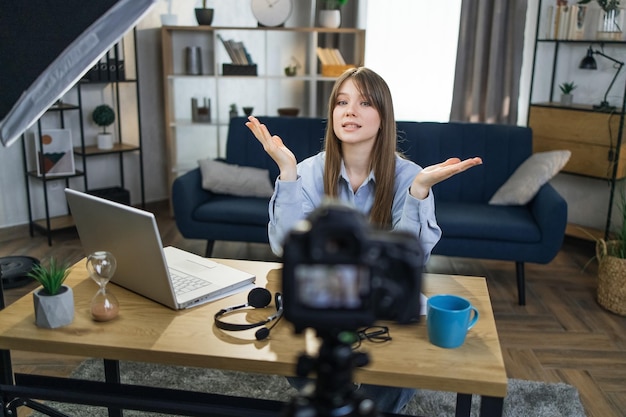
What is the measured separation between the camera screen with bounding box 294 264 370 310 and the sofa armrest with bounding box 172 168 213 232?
8.76ft

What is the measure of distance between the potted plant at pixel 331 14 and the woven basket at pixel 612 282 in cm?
230

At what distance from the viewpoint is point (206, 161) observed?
3.50 metres

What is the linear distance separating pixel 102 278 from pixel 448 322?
2.43 ft

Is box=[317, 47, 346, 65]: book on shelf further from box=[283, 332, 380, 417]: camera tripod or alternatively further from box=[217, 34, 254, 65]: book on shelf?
box=[283, 332, 380, 417]: camera tripod

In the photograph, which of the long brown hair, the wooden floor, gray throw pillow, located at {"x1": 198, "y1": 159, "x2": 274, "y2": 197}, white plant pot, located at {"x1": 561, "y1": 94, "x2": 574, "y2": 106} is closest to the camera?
the long brown hair

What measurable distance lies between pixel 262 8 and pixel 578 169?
7.39 ft

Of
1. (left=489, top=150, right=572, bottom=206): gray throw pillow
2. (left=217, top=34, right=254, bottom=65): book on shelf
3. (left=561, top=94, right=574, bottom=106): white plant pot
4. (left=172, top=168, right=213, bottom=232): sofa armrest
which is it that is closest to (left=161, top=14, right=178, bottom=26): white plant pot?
(left=217, top=34, right=254, bottom=65): book on shelf

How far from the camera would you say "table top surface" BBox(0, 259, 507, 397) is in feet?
3.89

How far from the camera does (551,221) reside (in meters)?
2.97

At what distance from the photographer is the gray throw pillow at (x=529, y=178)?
127 inches

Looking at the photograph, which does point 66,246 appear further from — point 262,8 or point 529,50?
point 529,50

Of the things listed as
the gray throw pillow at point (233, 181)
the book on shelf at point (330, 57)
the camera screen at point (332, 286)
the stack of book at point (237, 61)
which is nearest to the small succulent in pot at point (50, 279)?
the camera screen at point (332, 286)

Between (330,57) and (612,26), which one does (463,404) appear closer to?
(612,26)

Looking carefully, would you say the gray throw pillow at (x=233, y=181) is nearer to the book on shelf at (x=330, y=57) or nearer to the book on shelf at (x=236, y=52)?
the book on shelf at (x=236, y=52)
